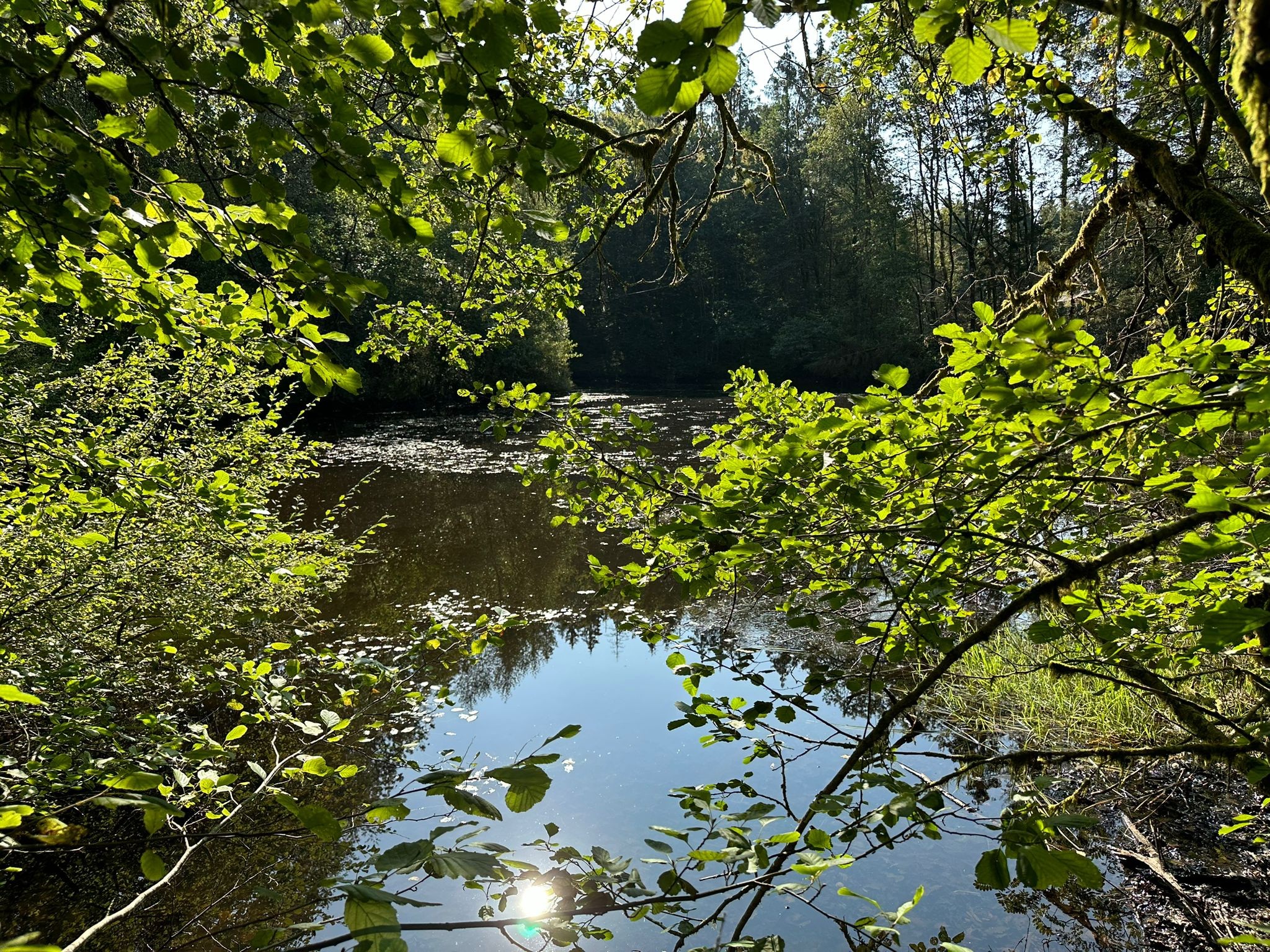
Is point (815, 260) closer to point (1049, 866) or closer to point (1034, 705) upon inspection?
point (1034, 705)

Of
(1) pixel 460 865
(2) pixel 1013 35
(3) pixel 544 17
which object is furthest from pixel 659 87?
(1) pixel 460 865

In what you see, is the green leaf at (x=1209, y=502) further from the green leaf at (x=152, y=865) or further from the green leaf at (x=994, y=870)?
the green leaf at (x=152, y=865)

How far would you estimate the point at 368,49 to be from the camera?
1.48m

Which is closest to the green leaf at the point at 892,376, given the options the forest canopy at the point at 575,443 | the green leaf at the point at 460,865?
the forest canopy at the point at 575,443

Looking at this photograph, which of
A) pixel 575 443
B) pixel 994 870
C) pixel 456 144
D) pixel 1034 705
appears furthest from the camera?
pixel 1034 705

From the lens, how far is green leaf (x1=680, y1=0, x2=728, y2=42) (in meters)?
0.86

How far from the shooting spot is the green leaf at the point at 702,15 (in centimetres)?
86

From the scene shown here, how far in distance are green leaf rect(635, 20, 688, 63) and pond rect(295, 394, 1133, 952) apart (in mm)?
1379

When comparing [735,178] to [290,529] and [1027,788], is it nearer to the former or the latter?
[1027,788]

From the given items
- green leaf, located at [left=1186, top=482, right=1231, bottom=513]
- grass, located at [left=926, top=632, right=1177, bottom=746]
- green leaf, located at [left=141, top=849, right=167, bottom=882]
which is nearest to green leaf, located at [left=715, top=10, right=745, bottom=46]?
green leaf, located at [left=1186, top=482, right=1231, bottom=513]

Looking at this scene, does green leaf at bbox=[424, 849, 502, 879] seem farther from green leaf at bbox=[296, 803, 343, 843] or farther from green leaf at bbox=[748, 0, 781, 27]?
green leaf at bbox=[748, 0, 781, 27]

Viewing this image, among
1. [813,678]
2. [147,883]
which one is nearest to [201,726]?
[813,678]

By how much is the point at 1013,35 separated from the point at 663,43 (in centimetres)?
51

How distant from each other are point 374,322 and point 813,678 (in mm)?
3029
